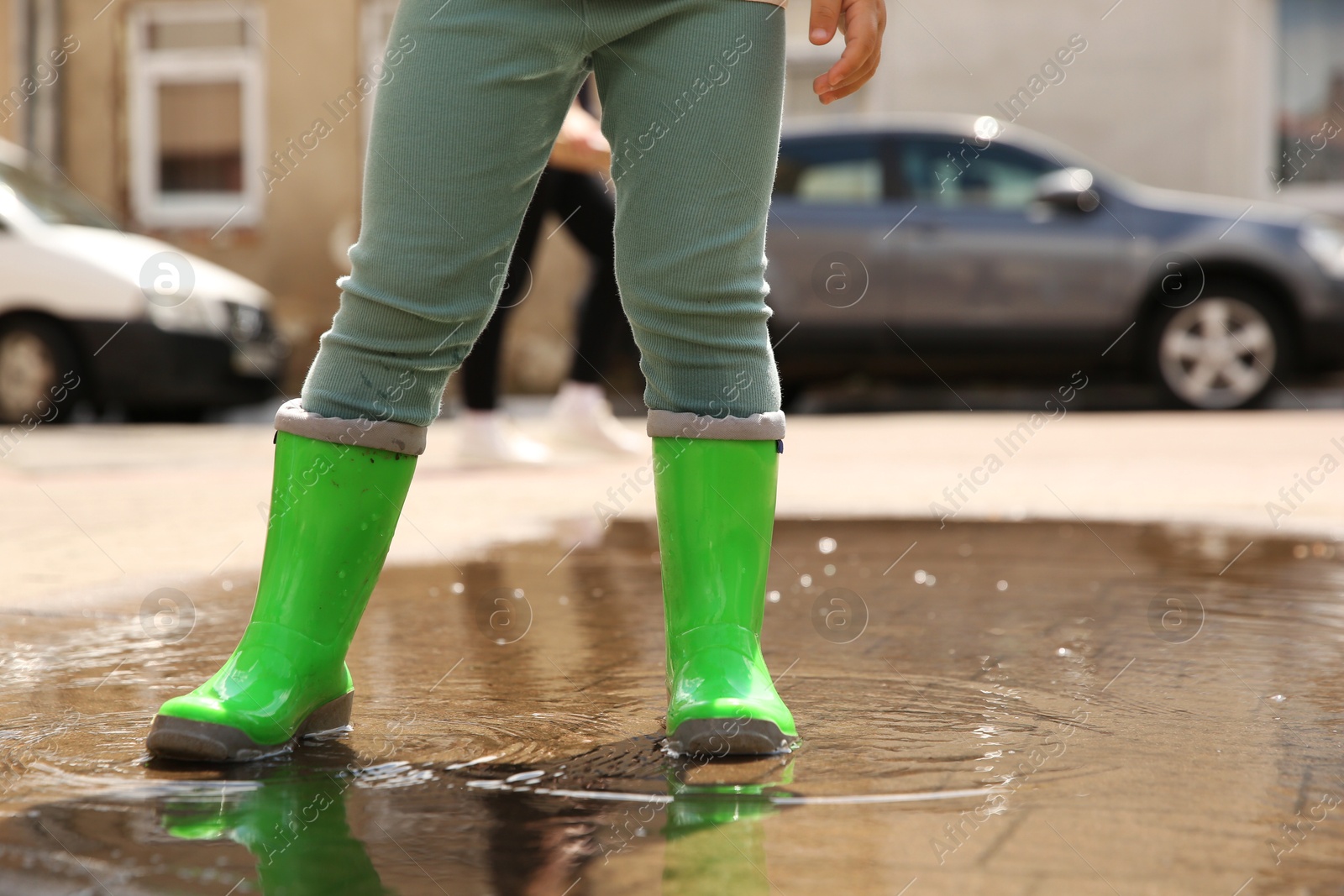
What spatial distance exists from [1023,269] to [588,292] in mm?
3382

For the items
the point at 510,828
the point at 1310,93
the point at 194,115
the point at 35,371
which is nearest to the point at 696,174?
the point at 510,828

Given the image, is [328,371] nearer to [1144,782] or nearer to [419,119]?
[419,119]

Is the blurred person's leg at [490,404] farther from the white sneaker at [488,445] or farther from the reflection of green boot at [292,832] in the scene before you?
the reflection of green boot at [292,832]

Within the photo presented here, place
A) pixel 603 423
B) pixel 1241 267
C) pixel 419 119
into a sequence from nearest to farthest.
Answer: pixel 419 119
pixel 603 423
pixel 1241 267

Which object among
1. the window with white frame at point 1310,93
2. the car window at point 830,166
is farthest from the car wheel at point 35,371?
the window with white frame at point 1310,93

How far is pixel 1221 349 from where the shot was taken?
8477 millimetres

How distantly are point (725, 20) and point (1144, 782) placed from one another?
92cm

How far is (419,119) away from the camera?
1898mm

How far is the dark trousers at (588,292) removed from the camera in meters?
5.30

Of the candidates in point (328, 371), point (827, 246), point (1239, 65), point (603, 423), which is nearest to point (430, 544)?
point (328, 371)

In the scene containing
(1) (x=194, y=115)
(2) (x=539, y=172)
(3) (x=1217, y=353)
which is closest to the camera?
(2) (x=539, y=172)

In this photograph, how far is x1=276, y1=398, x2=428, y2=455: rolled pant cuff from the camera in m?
1.92

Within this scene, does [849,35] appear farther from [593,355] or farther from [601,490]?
[593,355]

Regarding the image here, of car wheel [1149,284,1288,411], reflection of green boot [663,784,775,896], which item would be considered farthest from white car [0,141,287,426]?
reflection of green boot [663,784,775,896]
